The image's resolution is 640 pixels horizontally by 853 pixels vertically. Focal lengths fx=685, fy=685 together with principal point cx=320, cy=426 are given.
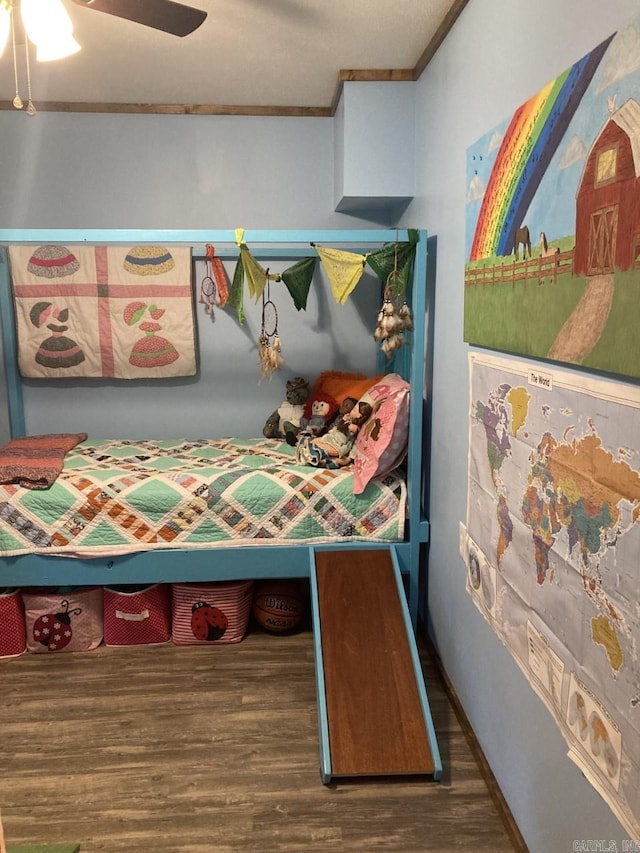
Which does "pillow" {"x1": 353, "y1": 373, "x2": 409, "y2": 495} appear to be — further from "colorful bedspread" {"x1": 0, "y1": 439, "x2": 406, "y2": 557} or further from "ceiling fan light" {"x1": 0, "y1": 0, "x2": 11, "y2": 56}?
"ceiling fan light" {"x1": 0, "y1": 0, "x2": 11, "y2": 56}

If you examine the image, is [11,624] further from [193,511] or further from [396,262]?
[396,262]

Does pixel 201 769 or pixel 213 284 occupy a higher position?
pixel 213 284

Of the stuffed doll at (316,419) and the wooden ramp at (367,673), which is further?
the stuffed doll at (316,419)

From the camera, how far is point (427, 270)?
2.68m

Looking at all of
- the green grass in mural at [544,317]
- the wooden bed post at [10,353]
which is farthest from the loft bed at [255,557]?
the wooden bed post at [10,353]

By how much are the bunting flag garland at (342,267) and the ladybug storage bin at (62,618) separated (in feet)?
5.22

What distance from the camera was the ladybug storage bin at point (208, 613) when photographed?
2.83 metres

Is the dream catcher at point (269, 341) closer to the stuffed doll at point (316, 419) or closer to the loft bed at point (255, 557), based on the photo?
the stuffed doll at point (316, 419)

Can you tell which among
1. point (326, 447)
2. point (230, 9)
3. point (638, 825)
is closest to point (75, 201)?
point (230, 9)

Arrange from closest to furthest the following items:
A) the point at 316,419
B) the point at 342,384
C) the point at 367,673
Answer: the point at 367,673 < the point at 316,419 < the point at 342,384

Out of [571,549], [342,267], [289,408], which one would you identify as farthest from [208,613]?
[571,549]

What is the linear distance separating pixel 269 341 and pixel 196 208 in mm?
779

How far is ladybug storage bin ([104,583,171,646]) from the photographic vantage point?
282 cm

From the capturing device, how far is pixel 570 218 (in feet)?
4.50
